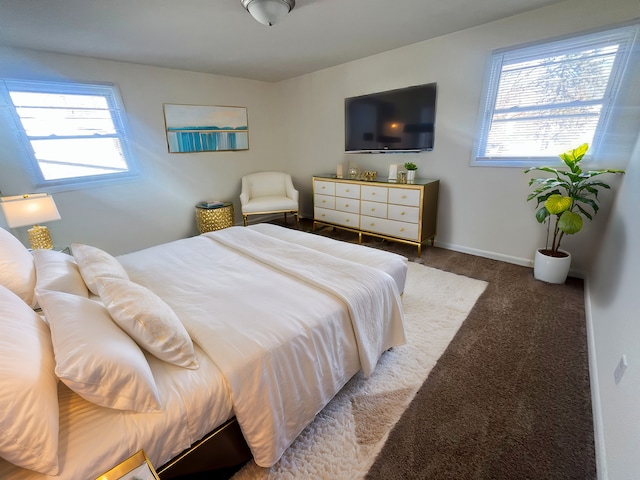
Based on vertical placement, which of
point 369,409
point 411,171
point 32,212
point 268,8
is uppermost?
point 268,8

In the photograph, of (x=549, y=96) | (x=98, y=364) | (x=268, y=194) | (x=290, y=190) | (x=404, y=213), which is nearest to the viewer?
(x=98, y=364)

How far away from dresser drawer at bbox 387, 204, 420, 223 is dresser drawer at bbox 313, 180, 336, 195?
931 millimetres

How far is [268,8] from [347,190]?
2.20 metres

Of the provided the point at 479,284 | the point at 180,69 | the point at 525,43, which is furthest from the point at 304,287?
the point at 180,69

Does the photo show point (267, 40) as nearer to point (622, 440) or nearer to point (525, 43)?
point (525, 43)

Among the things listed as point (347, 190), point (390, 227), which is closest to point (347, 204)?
point (347, 190)

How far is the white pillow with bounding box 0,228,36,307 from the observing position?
134 cm

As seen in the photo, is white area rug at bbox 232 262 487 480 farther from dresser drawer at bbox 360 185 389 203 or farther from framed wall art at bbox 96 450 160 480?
dresser drawer at bbox 360 185 389 203

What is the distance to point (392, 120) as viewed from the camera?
359 cm

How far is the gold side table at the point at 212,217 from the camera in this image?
4035 millimetres

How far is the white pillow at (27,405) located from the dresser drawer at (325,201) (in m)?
3.49

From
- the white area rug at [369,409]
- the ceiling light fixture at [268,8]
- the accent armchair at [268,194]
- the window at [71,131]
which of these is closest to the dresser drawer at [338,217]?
the accent armchair at [268,194]

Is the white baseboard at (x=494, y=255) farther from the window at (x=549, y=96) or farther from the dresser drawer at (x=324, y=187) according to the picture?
the dresser drawer at (x=324, y=187)

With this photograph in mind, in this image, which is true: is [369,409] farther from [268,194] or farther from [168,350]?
[268,194]
